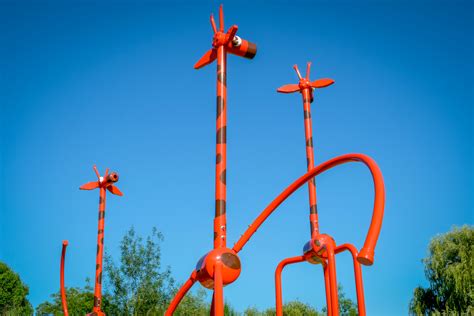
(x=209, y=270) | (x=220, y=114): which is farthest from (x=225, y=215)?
(x=220, y=114)

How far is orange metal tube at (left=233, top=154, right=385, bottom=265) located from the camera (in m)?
4.19

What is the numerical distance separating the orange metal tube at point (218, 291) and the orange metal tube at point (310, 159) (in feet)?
13.2

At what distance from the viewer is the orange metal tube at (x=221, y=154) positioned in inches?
239

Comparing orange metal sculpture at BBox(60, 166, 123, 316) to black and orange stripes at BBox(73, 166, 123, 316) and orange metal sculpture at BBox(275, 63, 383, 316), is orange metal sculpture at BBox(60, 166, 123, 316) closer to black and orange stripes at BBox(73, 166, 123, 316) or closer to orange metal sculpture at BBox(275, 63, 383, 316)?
black and orange stripes at BBox(73, 166, 123, 316)

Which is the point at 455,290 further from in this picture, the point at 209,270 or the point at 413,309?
the point at 209,270

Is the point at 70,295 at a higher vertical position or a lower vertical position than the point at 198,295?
higher

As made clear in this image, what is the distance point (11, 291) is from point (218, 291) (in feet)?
115

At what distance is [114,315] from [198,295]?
4216 mm

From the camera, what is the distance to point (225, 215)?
620cm

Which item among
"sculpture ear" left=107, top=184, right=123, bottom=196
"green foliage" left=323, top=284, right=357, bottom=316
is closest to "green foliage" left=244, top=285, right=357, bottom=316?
"green foliage" left=323, top=284, right=357, bottom=316

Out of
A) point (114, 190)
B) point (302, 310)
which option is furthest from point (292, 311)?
point (114, 190)

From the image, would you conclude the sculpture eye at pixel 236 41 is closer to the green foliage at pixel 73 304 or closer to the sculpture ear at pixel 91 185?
the sculpture ear at pixel 91 185

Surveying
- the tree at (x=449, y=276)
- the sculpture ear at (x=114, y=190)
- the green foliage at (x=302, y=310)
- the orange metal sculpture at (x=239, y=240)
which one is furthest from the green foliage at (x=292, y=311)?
the orange metal sculpture at (x=239, y=240)

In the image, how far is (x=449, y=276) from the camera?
778 inches
